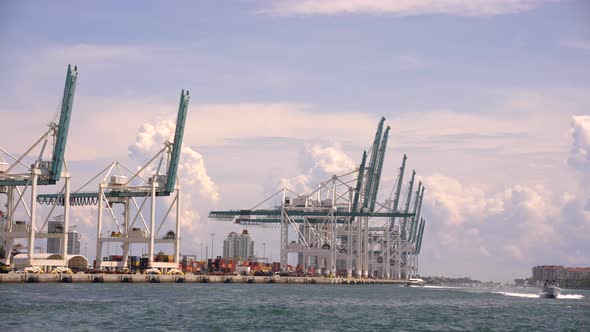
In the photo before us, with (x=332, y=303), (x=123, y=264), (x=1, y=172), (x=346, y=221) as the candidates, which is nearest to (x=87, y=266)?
(x=123, y=264)

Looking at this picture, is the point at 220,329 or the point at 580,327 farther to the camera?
the point at 580,327

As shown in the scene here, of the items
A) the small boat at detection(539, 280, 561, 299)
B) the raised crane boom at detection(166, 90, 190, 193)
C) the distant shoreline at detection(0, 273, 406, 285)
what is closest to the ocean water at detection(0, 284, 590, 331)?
the distant shoreline at detection(0, 273, 406, 285)

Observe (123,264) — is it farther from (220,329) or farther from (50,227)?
(220,329)

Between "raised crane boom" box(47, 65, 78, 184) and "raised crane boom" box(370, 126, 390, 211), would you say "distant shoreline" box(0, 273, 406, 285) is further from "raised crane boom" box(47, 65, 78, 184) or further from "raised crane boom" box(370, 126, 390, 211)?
A: "raised crane boom" box(370, 126, 390, 211)

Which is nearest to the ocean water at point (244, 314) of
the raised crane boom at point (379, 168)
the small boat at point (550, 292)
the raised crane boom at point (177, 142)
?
the small boat at point (550, 292)

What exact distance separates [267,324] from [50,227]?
77108mm

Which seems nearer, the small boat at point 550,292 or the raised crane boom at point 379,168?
the small boat at point 550,292

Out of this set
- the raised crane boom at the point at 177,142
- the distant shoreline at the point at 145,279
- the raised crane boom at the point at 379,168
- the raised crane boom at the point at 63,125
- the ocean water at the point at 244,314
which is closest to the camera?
the ocean water at the point at 244,314

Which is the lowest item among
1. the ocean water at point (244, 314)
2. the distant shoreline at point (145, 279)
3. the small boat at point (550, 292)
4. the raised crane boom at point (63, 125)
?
the ocean water at point (244, 314)

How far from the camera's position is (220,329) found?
56375mm

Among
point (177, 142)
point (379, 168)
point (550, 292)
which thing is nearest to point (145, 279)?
point (177, 142)

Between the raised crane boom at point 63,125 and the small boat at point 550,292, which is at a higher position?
the raised crane boom at point 63,125

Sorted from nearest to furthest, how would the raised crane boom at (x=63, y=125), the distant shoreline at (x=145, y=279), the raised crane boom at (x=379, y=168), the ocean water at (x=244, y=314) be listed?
the ocean water at (x=244, y=314)
the distant shoreline at (x=145, y=279)
the raised crane boom at (x=63, y=125)
the raised crane boom at (x=379, y=168)

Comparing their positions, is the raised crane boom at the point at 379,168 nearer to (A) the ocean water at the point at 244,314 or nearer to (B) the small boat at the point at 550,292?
(B) the small boat at the point at 550,292
